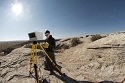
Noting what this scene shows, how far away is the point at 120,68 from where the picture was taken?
8180 millimetres

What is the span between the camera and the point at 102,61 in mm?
9492

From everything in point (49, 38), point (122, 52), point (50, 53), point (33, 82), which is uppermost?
point (49, 38)

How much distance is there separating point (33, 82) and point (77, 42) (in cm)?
1431

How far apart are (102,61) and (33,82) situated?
5148mm

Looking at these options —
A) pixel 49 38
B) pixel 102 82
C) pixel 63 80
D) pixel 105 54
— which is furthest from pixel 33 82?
pixel 105 54

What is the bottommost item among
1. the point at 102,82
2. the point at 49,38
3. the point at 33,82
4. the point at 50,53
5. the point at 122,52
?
the point at 102,82

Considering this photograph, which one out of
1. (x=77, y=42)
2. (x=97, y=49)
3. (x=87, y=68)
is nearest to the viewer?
(x=87, y=68)

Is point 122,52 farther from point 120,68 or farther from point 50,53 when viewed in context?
point 50,53

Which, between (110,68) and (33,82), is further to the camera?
(110,68)

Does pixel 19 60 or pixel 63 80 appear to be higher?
pixel 19 60

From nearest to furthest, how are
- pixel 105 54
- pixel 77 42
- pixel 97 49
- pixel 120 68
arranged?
pixel 120 68
pixel 105 54
pixel 97 49
pixel 77 42

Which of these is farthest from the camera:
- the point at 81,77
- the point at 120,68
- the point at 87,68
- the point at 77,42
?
the point at 77,42

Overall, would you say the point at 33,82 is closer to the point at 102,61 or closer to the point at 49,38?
the point at 49,38

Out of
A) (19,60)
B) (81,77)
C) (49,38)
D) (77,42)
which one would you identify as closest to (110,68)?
(81,77)
